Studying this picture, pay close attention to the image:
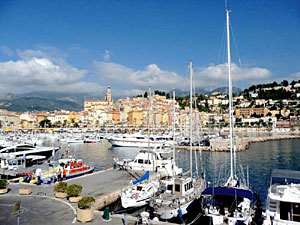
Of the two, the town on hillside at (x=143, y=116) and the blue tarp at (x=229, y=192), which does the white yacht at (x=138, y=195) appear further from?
the town on hillside at (x=143, y=116)

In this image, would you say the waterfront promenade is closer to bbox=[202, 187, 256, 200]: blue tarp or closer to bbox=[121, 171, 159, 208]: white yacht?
bbox=[121, 171, 159, 208]: white yacht

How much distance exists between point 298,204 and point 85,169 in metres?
17.8

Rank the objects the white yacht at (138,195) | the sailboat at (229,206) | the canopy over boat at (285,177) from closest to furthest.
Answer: the sailboat at (229,206), the canopy over boat at (285,177), the white yacht at (138,195)

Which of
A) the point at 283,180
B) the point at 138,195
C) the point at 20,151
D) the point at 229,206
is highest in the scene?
the point at 283,180

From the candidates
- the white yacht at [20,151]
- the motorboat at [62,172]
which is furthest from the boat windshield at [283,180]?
the white yacht at [20,151]

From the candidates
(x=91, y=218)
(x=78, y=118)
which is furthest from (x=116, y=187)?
(x=78, y=118)

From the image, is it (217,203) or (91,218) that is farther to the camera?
(217,203)

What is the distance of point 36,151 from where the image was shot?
38.2 m

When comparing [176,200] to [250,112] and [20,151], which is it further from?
[250,112]

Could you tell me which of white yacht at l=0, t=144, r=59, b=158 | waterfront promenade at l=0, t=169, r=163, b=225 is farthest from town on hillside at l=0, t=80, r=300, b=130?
waterfront promenade at l=0, t=169, r=163, b=225

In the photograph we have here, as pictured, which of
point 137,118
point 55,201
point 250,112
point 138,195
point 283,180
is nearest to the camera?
point 55,201

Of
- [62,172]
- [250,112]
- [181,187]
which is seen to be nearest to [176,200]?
[181,187]

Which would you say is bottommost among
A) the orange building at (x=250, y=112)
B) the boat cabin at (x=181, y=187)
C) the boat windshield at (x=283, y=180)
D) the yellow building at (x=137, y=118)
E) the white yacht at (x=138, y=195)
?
the white yacht at (x=138, y=195)

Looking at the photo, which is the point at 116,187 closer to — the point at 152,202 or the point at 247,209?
the point at 152,202
